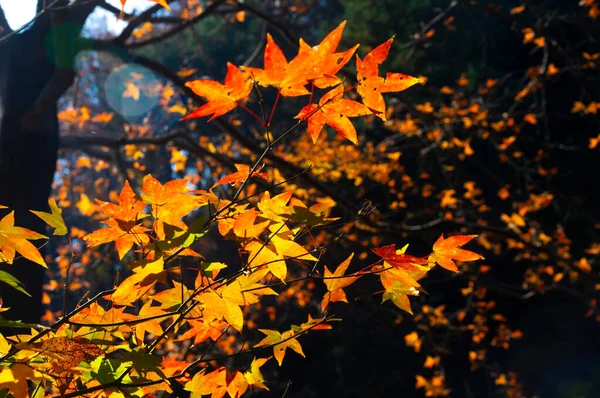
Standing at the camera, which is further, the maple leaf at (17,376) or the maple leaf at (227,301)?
the maple leaf at (227,301)

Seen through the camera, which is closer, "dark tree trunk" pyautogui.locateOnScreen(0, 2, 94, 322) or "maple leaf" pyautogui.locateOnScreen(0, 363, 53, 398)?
"maple leaf" pyautogui.locateOnScreen(0, 363, 53, 398)

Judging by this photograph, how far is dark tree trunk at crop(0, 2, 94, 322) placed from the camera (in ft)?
6.32

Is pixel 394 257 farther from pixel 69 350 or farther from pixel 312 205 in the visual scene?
pixel 69 350

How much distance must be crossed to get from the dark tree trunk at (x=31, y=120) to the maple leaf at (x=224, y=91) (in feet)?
4.25

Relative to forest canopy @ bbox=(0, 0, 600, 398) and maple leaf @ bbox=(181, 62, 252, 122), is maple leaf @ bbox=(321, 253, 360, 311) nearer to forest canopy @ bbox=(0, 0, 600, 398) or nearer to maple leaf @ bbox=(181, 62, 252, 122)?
forest canopy @ bbox=(0, 0, 600, 398)

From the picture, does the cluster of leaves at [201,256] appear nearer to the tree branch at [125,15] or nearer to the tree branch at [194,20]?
the tree branch at [125,15]

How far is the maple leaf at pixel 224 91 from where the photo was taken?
0.75m

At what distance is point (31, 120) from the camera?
6.90 feet

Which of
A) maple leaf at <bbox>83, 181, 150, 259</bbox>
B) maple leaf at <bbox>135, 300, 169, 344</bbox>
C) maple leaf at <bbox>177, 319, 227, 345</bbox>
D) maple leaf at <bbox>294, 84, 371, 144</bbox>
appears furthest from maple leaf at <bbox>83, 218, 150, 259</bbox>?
maple leaf at <bbox>294, 84, 371, 144</bbox>

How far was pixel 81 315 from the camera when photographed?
92cm

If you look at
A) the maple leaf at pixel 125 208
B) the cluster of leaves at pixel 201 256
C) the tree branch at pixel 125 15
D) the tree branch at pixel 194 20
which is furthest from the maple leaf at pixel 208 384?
the tree branch at pixel 194 20

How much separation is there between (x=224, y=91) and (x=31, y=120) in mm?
1644

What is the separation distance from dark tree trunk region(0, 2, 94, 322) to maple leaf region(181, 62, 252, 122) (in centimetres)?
129

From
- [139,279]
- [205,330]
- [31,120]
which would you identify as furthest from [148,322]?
[31,120]
